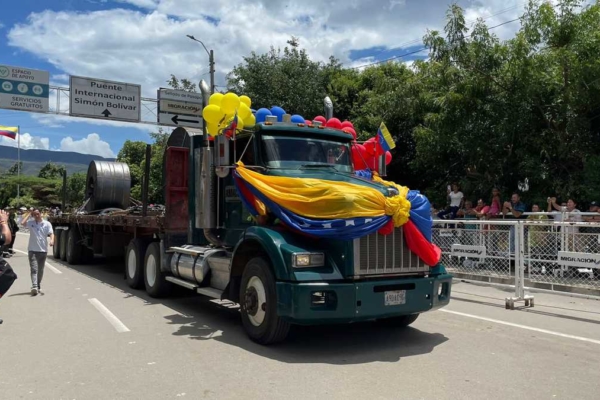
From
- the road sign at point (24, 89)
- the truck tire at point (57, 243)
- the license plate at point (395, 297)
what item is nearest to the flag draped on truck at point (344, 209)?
the license plate at point (395, 297)

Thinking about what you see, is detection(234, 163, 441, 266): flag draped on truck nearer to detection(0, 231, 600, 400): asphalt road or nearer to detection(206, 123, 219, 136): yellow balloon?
detection(0, 231, 600, 400): asphalt road

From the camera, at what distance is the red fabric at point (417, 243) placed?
20.2 ft

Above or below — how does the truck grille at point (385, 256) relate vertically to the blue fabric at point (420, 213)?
below

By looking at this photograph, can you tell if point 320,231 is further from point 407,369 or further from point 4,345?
point 4,345

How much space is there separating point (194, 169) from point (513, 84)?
9753 mm

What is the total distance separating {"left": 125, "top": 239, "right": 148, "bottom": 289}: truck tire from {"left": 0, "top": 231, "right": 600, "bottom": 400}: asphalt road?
4.51ft

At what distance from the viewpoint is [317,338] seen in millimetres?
6715

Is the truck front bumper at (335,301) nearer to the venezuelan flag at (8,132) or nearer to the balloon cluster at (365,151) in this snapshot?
the balloon cluster at (365,151)

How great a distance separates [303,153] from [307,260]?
76.6 inches

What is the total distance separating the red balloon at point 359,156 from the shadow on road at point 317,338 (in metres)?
Answer: 2.28

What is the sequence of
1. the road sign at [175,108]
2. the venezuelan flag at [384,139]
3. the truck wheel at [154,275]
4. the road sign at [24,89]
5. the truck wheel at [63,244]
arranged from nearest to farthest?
the venezuelan flag at [384,139] → the truck wheel at [154,275] → the truck wheel at [63,244] → the road sign at [24,89] → the road sign at [175,108]

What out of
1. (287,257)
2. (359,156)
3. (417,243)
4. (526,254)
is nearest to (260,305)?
(287,257)

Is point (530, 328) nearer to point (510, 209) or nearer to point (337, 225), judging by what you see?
point (337, 225)

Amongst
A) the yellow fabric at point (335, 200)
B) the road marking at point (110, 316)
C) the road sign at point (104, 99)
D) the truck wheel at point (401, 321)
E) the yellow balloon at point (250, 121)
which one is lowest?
the road marking at point (110, 316)
